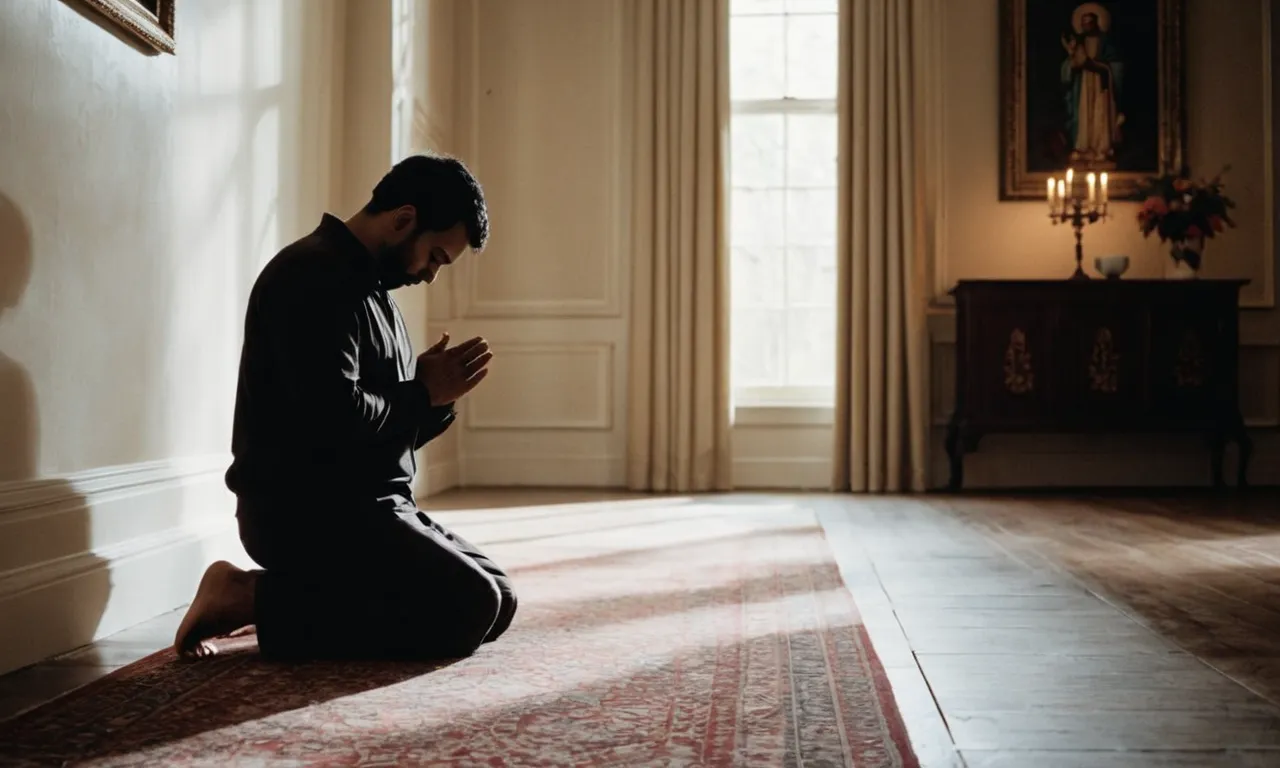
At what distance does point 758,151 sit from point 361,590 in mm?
4732

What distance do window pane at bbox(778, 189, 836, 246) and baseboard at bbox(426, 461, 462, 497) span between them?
227cm

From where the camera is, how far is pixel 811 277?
6.37 meters

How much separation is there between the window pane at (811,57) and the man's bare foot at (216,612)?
497 centimetres

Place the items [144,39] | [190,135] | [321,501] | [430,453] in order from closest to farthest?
[321,501], [144,39], [190,135], [430,453]

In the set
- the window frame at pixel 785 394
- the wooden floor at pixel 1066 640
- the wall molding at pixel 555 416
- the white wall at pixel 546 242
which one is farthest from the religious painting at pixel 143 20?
the window frame at pixel 785 394

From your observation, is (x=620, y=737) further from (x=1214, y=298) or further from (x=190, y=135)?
(x=1214, y=298)

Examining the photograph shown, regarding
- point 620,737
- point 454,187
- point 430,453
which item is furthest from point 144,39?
point 430,453

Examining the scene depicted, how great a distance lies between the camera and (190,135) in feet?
9.89

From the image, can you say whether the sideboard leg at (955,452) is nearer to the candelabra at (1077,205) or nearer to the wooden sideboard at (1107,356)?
the wooden sideboard at (1107,356)

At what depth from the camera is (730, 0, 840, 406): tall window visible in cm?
636

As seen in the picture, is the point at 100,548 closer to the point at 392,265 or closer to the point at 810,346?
the point at 392,265

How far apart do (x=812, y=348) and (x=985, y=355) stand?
40.1 inches

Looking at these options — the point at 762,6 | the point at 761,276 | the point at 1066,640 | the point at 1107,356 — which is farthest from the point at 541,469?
the point at 1066,640

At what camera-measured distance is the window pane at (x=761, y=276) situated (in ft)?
20.9
